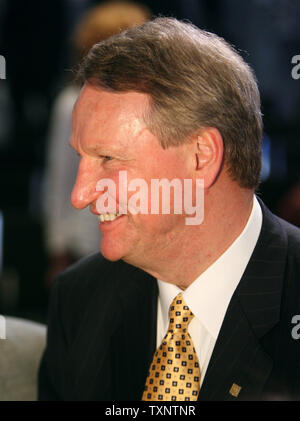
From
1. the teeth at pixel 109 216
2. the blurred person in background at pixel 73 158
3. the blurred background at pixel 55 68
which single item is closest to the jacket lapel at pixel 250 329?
the teeth at pixel 109 216

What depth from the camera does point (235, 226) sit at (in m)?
1.60

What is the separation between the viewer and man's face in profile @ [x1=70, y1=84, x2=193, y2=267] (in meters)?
1.49

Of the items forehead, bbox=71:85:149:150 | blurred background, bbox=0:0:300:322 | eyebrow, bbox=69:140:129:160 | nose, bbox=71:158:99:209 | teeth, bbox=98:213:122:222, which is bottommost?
teeth, bbox=98:213:122:222

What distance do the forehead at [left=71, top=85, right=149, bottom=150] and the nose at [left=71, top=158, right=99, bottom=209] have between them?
0.23 ft

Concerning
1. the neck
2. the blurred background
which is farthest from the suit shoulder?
the blurred background

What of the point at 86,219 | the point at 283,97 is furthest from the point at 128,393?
the point at 283,97

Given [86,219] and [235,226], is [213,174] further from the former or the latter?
[86,219]

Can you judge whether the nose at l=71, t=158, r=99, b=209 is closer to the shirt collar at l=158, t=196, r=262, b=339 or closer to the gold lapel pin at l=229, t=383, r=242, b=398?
the shirt collar at l=158, t=196, r=262, b=339

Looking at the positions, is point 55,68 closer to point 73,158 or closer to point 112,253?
point 73,158

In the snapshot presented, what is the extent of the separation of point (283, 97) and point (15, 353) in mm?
4791

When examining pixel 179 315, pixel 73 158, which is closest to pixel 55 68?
pixel 73 158

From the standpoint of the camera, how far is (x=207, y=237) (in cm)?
158

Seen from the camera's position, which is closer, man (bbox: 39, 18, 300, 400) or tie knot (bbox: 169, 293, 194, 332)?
man (bbox: 39, 18, 300, 400)

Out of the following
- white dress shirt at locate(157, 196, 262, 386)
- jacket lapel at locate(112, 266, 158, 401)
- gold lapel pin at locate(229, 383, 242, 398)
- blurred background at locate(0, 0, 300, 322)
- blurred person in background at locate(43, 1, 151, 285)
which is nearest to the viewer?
gold lapel pin at locate(229, 383, 242, 398)
